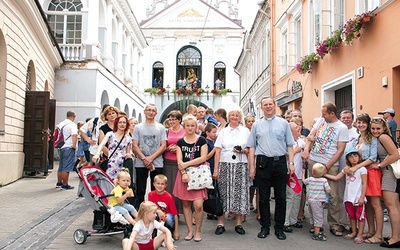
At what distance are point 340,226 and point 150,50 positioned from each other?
42.5 meters

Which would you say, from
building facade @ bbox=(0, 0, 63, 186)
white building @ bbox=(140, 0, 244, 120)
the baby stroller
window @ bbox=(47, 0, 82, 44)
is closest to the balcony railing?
window @ bbox=(47, 0, 82, 44)

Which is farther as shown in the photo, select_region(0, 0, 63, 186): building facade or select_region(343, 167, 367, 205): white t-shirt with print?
select_region(0, 0, 63, 186): building facade

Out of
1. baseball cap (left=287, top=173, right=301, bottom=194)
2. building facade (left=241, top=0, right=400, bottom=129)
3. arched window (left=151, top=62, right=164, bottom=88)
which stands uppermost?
arched window (left=151, top=62, right=164, bottom=88)

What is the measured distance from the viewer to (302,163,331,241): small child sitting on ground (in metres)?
6.39

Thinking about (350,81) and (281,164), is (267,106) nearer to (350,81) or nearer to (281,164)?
(281,164)

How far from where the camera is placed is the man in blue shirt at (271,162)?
249 inches

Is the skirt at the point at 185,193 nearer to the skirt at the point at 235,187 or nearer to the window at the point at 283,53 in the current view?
the skirt at the point at 235,187

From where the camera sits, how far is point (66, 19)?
21344 millimetres

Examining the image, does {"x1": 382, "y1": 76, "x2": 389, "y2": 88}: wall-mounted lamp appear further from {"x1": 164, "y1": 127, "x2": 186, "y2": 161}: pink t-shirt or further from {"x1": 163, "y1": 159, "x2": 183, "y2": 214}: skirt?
{"x1": 163, "y1": 159, "x2": 183, "y2": 214}: skirt

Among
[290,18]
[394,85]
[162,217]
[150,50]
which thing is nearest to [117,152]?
[162,217]

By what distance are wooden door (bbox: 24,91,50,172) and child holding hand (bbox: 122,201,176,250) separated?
9.16 metres

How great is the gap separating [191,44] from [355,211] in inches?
1682

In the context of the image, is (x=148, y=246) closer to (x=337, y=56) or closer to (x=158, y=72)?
(x=337, y=56)

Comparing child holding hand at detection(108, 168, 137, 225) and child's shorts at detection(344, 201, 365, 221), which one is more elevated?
child holding hand at detection(108, 168, 137, 225)
